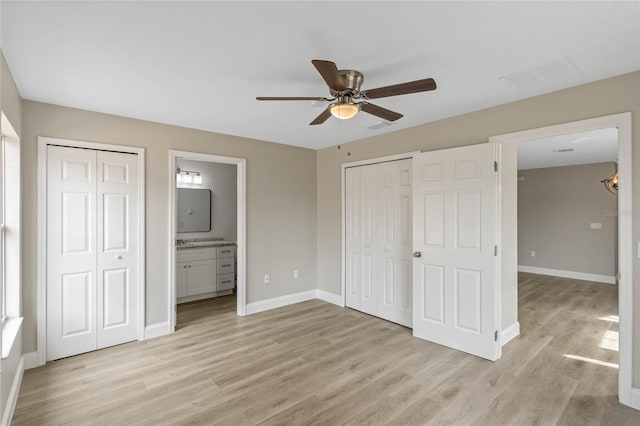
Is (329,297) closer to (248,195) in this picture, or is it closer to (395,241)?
(395,241)

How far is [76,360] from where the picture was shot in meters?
2.96

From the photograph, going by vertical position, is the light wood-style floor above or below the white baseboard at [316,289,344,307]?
below

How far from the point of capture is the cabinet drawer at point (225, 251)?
5.21 meters

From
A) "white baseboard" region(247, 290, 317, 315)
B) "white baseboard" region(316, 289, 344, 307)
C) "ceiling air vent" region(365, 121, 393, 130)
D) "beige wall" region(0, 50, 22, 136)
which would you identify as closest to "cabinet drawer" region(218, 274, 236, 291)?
"white baseboard" region(247, 290, 317, 315)

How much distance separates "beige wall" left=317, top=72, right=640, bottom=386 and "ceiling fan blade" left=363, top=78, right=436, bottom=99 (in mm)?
1543

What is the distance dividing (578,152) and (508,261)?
3.38 meters

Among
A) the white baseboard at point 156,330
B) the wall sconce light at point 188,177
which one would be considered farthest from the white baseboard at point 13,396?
the wall sconce light at point 188,177

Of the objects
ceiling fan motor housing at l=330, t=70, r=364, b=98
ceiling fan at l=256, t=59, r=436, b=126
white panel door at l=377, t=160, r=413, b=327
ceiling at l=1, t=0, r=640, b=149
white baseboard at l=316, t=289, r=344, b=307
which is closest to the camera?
ceiling at l=1, t=0, r=640, b=149

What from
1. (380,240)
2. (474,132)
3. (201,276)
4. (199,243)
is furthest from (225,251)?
(474,132)

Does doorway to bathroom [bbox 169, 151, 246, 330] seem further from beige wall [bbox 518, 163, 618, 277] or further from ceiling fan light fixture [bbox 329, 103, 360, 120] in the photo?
beige wall [bbox 518, 163, 618, 277]

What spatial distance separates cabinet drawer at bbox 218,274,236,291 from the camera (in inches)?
206

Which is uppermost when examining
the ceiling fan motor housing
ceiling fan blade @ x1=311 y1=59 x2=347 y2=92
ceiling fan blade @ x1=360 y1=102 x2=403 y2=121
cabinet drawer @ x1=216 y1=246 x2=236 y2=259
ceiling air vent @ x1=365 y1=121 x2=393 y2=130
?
ceiling air vent @ x1=365 y1=121 x2=393 y2=130

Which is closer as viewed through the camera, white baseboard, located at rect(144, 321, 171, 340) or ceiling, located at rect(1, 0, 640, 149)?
ceiling, located at rect(1, 0, 640, 149)

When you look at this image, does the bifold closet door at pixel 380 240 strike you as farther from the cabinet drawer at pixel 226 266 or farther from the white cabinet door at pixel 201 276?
the white cabinet door at pixel 201 276
